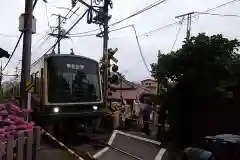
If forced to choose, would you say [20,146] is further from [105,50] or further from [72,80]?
[105,50]

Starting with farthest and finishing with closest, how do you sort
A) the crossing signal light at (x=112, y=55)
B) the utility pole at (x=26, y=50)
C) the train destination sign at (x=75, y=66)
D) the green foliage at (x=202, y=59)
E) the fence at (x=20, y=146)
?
the crossing signal light at (x=112, y=55)
the utility pole at (x=26, y=50)
the train destination sign at (x=75, y=66)
the green foliage at (x=202, y=59)
the fence at (x=20, y=146)

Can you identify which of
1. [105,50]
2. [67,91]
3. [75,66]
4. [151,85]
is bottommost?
[67,91]

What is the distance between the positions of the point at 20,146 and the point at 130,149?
7097 mm

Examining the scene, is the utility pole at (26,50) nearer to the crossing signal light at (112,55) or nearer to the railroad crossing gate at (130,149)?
the railroad crossing gate at (130,149)

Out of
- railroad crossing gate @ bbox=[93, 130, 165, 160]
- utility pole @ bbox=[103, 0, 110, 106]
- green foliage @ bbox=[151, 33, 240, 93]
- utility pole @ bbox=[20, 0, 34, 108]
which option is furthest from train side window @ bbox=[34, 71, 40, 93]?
green foliage @ bbox=[151, 33, 240, 93]

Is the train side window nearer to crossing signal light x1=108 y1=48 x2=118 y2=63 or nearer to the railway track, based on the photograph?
the railway track

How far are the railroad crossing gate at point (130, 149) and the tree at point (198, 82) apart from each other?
3.55ft

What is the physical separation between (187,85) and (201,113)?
5.31 ft

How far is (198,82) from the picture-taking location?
31.8ft

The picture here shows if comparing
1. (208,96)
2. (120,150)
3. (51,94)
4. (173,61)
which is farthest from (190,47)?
(51,94)

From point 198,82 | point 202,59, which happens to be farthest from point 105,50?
point 198,82

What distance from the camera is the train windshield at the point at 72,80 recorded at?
12.6 metres

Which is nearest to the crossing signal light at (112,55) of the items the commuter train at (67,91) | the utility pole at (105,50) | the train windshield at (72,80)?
the utility pole at (105,50)

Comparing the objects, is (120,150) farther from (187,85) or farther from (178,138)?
(187,85)
